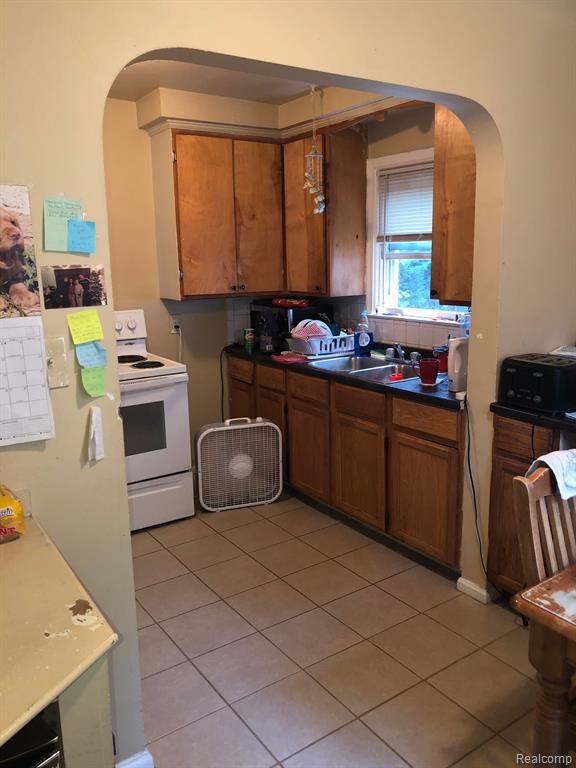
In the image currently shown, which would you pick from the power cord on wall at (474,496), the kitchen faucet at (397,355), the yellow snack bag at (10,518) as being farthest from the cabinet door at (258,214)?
the yellow snack bag at (10,518)

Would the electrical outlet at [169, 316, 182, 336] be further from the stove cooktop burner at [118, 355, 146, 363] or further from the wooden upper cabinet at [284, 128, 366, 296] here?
the wooden upper cabinet at [284, 128, 366, 296]

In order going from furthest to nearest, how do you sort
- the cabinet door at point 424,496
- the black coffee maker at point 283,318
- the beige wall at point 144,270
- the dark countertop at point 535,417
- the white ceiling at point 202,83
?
the black coffee maker at point 283,318, the beige wall at point 144,270, the white ceiling at point 202,83, the cabinet door at point 424,496, the dark countertop at point 535,417

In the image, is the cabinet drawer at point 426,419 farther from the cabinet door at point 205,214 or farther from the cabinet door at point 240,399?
the cabinet door at point 205,214

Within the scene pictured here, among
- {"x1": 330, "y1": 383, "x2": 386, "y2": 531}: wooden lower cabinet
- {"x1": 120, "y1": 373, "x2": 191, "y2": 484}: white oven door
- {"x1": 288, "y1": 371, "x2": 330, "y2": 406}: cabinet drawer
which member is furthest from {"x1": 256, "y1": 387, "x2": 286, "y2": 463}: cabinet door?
{"x1": 120, "y1": 373, "x2": 191, "y2": 484}: white oven door

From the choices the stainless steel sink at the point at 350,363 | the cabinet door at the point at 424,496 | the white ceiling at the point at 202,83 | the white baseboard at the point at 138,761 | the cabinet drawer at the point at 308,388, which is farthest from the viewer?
the stainless steel sink at the point at 350,363

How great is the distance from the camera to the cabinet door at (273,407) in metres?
3.89

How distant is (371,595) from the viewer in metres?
2.86

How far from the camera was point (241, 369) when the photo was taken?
4.26 meters

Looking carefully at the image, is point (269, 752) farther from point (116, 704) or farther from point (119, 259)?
point (119, 259)

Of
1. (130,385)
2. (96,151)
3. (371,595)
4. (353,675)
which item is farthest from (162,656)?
(96,151)

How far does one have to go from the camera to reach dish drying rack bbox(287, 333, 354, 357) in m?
3.82

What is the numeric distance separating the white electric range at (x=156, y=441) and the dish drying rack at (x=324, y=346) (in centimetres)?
74

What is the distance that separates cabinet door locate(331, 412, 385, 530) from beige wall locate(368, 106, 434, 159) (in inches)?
63.5

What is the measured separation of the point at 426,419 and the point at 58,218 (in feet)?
6.19
